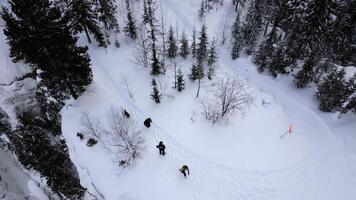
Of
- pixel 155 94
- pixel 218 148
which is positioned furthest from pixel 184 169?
pixel 155 94

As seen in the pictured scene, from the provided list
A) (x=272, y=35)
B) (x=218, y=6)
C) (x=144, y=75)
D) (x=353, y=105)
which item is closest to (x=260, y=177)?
(x=353, y=105)

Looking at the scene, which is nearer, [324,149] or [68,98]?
[324,149]

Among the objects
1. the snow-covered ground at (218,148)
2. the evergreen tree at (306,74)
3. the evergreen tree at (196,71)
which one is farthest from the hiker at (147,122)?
the evergreen tree at (306,74)

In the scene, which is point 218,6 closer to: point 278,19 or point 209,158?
point 278,19

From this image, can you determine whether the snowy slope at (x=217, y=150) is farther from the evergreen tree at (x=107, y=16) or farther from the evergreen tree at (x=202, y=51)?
the evergreen tree at (x=107, y=16)

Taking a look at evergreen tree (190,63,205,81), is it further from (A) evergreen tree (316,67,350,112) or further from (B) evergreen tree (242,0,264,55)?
(A) evergreen tree (316,67,350,112)
